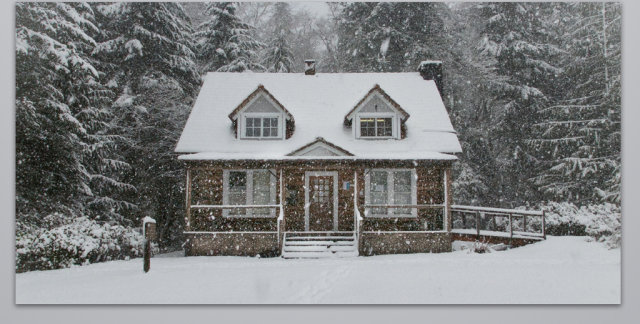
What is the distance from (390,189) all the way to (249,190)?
10.6 ft

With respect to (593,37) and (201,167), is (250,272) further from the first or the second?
(593,37)

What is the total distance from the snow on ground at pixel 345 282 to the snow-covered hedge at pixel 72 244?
259 mm

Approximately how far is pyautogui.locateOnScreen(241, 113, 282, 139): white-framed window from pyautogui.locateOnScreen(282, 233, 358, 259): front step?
243cm

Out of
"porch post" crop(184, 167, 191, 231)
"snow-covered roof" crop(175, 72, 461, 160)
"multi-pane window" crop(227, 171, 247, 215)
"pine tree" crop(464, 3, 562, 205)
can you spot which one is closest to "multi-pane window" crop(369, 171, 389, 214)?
"snow-covered roof" crop(175, 72, 461, 160)

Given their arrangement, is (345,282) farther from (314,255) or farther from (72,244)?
(72,244)

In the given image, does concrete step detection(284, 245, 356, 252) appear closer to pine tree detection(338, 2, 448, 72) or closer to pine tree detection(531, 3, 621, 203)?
pine tree detection(531, 3, 621, 203)

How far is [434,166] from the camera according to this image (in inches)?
432

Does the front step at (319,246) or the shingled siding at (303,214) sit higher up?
the shingled siding at (303,214)

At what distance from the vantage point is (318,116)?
1217cm

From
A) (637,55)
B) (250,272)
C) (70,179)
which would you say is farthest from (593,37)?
(70,179)

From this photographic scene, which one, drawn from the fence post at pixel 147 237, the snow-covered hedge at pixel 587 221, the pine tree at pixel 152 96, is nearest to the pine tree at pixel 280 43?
the pine tree at pixel 152 96

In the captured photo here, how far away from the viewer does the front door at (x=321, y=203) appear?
11.4 metres

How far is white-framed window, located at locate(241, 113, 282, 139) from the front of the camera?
38.2 ft

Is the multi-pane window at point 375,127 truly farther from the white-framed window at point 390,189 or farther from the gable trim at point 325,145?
the gable trim at point 325,145
